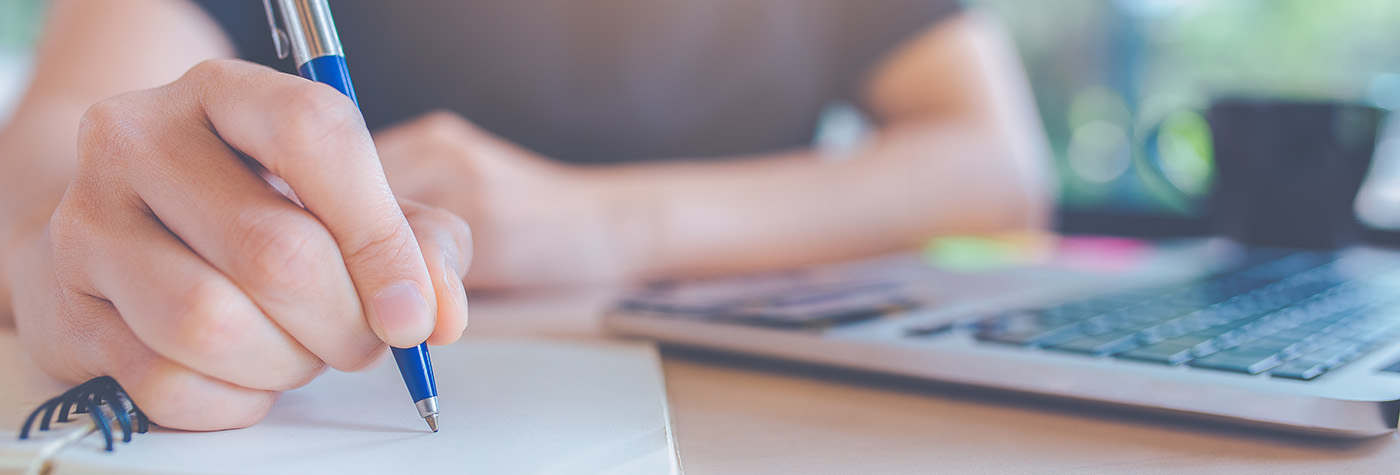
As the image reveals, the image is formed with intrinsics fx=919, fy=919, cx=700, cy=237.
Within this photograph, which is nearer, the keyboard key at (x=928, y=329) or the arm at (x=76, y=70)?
the keyboard key at (x=928, y=329)

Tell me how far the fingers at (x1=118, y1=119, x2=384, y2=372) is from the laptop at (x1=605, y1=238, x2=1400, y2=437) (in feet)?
0.63

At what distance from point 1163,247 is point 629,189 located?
1.51ft

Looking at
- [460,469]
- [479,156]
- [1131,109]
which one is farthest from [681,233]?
[1131,109]

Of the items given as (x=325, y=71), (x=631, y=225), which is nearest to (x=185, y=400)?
(x=325, y=71)

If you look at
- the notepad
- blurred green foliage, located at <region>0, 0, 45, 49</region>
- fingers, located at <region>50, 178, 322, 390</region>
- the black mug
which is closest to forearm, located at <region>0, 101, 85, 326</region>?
the notepad

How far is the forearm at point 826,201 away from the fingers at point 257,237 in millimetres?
468

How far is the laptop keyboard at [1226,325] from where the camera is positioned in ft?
1.06

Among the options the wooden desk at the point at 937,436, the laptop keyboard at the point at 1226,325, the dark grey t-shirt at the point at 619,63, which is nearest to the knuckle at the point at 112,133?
the wooden desk at the point at 937,436

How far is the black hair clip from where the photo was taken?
0.26 metres

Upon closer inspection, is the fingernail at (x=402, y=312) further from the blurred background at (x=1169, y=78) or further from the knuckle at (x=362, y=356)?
the blurred background at (x=1169, y=78)

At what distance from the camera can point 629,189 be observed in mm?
786

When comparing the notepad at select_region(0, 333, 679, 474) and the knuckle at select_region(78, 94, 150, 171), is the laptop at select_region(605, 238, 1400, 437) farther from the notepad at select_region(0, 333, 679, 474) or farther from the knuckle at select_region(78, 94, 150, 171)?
the knuckle at select_region(78, 94, 150, 171)

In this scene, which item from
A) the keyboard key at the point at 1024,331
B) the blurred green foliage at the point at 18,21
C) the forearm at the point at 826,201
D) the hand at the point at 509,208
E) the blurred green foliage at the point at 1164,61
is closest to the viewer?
the keyboard key at the point at 1024,331

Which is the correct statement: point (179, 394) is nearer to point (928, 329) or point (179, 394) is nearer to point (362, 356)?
point (362, 356)
